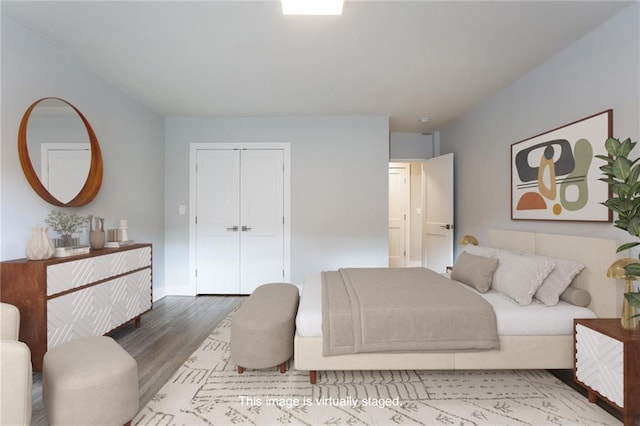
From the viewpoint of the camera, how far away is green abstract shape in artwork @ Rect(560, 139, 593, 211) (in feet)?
7.67

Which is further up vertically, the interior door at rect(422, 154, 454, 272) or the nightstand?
the interior door at rect(422, 154, 454, 272)

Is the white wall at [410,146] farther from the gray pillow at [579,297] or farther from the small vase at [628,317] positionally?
the small vase at [628,317]

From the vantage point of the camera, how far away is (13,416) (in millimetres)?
1255

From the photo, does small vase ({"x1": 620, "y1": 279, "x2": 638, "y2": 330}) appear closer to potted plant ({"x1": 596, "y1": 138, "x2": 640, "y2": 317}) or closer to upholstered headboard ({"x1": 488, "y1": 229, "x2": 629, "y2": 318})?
potted plant ({"x1": 596, "y1": 138, "x2": 640, "y2": 317})

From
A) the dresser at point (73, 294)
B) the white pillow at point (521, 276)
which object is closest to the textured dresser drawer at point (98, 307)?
the dresser at point (73, 294)

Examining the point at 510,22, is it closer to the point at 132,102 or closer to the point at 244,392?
the point at 244,392

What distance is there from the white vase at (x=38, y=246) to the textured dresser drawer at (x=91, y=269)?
Result: 0.15 meters

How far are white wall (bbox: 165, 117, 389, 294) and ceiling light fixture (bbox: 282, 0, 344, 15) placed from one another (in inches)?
90.9

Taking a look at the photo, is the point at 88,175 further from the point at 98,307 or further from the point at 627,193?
the point at 627,193

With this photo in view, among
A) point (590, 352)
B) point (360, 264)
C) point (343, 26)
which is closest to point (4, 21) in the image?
point (343, 26)

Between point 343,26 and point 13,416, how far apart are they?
289 centimetres

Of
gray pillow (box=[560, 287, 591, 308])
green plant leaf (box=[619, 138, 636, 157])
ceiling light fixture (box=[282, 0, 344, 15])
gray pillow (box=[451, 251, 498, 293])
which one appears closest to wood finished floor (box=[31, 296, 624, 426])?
gray pillow (box=[560, 287, 591, 308])

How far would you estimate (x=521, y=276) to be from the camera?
2312 millimetres

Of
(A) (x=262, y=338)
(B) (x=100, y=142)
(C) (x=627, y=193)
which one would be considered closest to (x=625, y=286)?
(C) (x=627, y=193)
